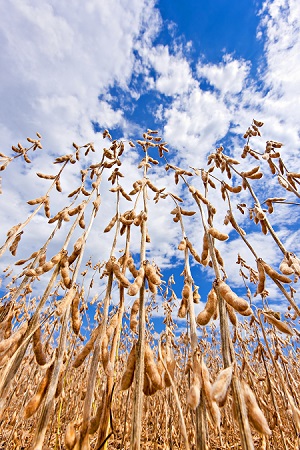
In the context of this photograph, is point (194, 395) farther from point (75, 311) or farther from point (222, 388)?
point (75, 311)

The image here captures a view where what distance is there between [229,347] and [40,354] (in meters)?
0.75

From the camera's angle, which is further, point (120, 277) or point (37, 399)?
point (120, 277)

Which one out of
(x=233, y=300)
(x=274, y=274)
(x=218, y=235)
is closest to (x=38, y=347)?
(x=233, y=300)

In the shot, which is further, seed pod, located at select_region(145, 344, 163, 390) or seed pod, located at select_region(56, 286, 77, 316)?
seed pod, located at select_region(56, 286, 77, 316)

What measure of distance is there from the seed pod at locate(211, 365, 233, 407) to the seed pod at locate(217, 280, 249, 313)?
178 mm

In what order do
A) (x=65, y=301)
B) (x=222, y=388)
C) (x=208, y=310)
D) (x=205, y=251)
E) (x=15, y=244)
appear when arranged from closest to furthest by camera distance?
(x=222, y=388), (x=208, y=310), (x=65, y=301), (x=205, y=251), (x=15, y=244)

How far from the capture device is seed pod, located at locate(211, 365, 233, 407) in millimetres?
689

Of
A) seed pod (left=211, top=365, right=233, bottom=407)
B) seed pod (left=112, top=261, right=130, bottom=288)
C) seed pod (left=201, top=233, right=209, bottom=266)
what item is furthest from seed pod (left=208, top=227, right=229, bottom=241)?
seed pod (left=211, top=365, right=233, bottom=407)

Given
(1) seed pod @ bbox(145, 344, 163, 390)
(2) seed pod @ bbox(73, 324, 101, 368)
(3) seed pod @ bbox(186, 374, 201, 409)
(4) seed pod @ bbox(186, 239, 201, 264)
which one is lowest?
(3) seed pod @ bbox(186, 374, 201, 409)

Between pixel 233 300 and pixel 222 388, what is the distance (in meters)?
0.25

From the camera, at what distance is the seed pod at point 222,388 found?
2.26 ft

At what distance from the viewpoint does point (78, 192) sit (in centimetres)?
188

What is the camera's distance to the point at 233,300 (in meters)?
0.81

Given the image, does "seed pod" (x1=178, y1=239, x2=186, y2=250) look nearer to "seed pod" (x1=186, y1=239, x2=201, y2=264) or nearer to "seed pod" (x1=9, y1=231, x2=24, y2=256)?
"seed pod" (x1=186, y1=239, x2=201, y2=264)
